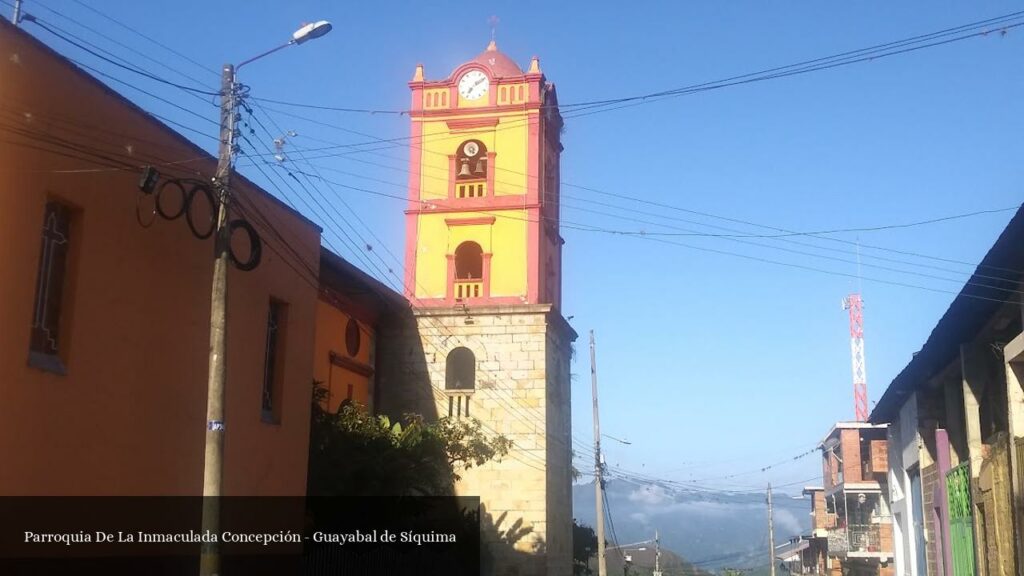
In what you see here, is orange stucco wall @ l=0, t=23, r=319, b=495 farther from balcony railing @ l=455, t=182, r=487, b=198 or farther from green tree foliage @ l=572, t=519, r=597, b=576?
green tree foliage @ l=572, t=519, r=597, b=576

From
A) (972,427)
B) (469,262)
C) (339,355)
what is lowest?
(972,427)

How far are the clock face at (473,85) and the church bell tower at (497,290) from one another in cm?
3

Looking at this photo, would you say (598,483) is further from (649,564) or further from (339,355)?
(649,564)

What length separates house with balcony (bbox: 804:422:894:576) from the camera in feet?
129

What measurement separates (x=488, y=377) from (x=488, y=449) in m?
3.93

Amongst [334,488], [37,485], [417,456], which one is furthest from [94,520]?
[417,456]

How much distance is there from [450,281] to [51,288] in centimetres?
1648

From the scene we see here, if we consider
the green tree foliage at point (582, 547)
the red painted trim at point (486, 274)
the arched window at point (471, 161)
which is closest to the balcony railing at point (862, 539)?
the green tree foliage at point (582, 547)

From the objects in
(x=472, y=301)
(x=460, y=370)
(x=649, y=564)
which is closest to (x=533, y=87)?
(x=472, y=301)

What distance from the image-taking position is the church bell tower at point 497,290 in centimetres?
2589

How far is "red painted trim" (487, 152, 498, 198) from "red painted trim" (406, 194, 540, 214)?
17 cm

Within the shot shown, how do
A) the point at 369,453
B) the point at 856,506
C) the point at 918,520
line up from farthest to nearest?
the point at 856,506 → the point at 918,520 → the point at 369,453

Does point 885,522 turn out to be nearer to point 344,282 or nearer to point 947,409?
point 947,409

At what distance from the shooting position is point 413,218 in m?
27.8
